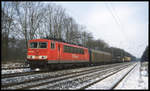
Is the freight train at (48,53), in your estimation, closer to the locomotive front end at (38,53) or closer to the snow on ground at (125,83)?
the locomotive front end at (38,53)

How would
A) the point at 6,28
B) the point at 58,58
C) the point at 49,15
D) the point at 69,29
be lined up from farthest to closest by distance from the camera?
the point at 69,29
the point at 49,15
the point at 6,28
the point at 58,58

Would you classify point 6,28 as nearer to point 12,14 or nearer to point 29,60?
point 12,14

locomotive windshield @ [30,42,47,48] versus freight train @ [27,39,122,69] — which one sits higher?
locomotive windshield @ [30,42,47,48]

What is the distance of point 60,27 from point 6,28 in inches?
460

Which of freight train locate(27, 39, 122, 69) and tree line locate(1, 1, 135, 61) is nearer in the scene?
freight train locate(27, 39, 122, 69)

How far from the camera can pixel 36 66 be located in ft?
50.6

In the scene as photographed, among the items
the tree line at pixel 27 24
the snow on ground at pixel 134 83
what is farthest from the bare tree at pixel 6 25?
the snow on ground at pixel 134 83

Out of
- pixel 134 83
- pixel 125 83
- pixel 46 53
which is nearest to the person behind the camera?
pixel 125 83

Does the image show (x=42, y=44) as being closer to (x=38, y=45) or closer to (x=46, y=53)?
(x=38, y=45)

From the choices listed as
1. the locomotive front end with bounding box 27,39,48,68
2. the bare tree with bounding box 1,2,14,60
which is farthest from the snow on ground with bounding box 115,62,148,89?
the bare tree with bounding box 1,2,14,60

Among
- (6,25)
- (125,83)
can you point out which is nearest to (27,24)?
(6,25)

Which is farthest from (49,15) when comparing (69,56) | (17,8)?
(69,56)

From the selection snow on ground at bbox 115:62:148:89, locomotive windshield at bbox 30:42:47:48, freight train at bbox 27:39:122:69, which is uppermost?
locomotive windshield at bbox 30:42:47:48

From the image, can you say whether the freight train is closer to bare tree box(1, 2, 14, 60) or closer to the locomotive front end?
the locomotive front end
